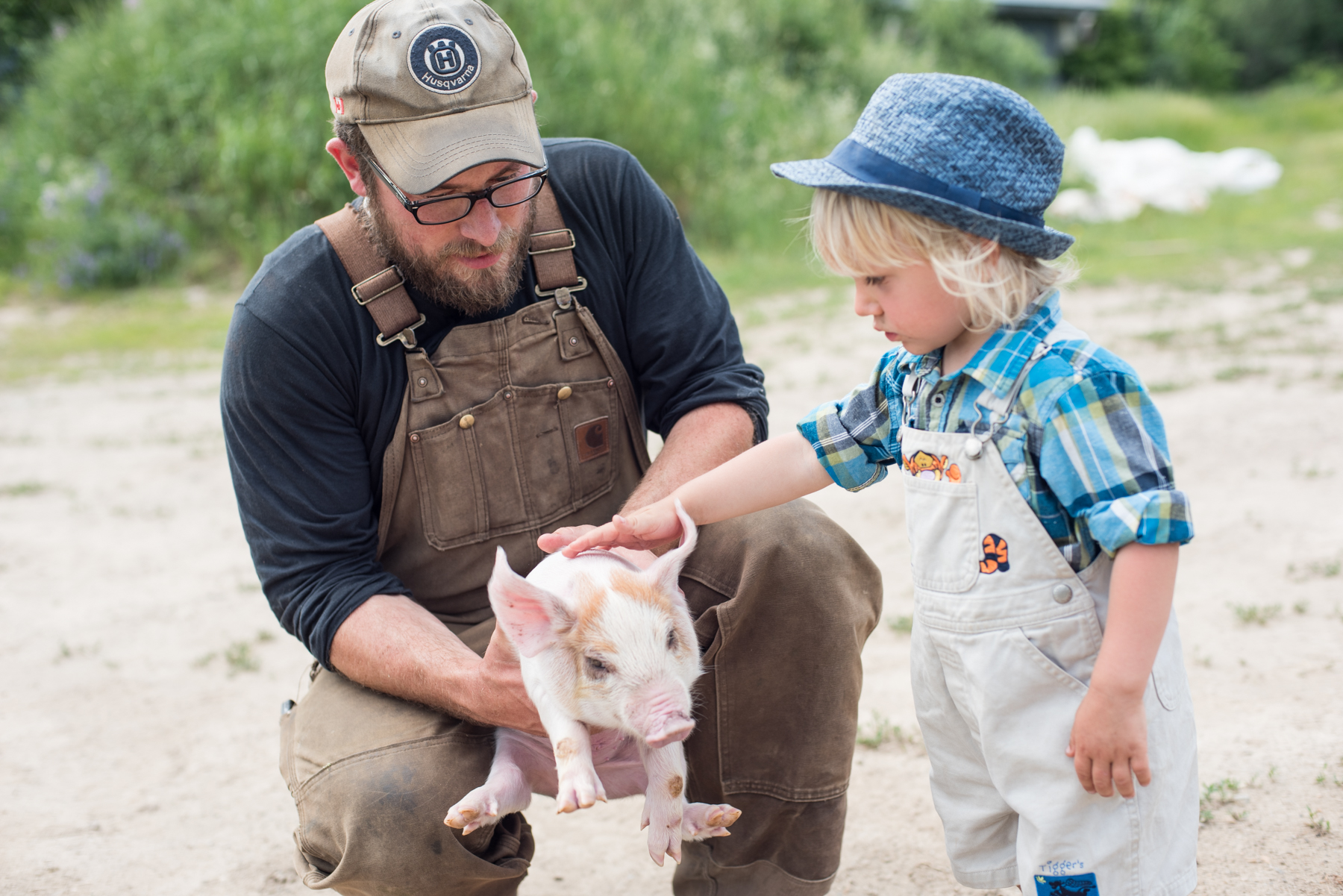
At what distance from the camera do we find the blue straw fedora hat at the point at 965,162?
5.80ft

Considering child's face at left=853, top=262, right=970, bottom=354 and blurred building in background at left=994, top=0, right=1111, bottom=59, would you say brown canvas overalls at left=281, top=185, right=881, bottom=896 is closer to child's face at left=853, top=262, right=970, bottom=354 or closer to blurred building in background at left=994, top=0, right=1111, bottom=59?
child's face at left=853, top=262, right=970, bottom=354

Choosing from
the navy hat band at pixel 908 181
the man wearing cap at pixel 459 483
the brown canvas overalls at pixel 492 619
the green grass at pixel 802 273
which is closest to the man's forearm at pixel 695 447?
the man wearing cap at pixel 459 483

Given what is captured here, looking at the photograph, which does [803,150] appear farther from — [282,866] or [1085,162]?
[282,866]

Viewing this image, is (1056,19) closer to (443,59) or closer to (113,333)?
(113,333)

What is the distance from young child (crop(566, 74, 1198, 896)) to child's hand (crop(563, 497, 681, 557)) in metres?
0.53

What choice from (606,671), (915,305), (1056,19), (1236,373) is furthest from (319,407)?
(1056,19)

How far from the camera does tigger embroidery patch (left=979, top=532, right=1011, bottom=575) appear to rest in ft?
5.93

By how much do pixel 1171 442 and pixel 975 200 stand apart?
402 cm

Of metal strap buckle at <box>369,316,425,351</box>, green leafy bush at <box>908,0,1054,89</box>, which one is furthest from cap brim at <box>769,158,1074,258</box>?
green leafy bush at <box>908,0,1054,89</box>

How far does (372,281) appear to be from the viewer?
250 cm

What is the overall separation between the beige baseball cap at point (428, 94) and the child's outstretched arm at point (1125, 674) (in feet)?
4.94

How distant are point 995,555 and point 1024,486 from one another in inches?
4.9

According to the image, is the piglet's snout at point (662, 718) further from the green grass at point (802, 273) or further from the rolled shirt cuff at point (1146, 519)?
the green grass at point (802, 273)

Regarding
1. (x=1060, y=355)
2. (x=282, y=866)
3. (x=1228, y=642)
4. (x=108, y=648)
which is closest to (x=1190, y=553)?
(x=1228, y=642)
